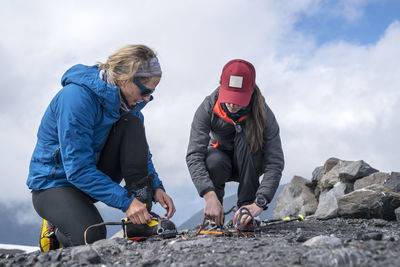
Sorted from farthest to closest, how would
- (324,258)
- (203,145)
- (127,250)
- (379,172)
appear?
(379,172) < (203,145) < (127,250) < (324,258)

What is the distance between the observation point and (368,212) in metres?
5.86

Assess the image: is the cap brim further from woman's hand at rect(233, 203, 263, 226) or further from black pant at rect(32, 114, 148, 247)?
woman's hand at rect(233, 203, 263, 226)

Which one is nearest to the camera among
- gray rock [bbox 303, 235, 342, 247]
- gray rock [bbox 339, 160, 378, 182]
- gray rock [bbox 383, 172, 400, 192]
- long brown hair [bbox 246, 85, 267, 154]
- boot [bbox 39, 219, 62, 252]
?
gray rock [bbox 303, 235, 342, 247]

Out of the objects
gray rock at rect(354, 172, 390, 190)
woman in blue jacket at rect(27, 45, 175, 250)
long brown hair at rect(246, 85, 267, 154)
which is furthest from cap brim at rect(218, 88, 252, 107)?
gray rock at rect(354, 172, 390, 190)

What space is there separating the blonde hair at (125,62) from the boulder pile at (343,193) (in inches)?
162

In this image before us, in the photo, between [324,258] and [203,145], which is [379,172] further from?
[324,258]

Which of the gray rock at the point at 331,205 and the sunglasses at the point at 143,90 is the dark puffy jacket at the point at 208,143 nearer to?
the sunglasses at the point at 143,90

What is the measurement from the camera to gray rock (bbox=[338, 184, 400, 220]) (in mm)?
5836

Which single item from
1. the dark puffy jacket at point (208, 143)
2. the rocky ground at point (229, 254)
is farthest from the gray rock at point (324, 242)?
the dark puffy jacket at point (208, 143)

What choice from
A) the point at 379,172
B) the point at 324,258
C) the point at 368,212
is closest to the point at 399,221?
the point at 368,212

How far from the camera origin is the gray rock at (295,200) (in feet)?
27.7

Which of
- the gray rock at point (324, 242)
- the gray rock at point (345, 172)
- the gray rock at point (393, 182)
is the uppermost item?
the gray rock at point (345, 172)

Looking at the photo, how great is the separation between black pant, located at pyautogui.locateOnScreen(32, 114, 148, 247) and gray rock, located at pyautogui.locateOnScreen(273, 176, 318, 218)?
5.42 metres

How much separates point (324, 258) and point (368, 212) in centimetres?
410
